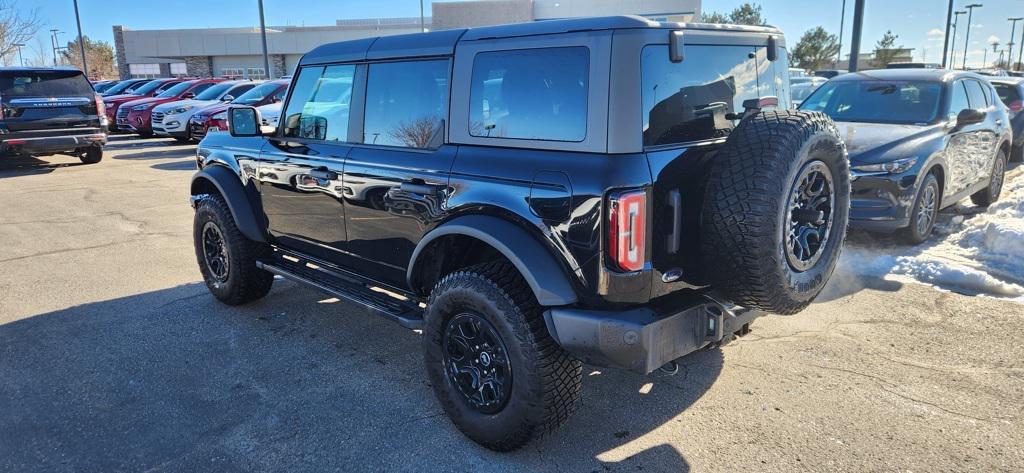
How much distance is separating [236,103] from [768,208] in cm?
1471

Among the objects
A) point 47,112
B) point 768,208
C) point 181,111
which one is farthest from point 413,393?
point 181,111

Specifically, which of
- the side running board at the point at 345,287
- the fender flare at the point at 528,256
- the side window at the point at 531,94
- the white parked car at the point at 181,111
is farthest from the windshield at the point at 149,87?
the fender flare at the point at 528,256

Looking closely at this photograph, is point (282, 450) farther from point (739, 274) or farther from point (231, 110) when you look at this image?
point (231, 110)

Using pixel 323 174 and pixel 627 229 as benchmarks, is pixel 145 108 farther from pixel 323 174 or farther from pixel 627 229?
pixel 627 229

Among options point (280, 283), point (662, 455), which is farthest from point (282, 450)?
point (280, 283)

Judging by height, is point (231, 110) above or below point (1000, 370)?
above

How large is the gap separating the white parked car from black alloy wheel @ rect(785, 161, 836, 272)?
55.6 ft

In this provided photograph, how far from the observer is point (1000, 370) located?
3.94 metres

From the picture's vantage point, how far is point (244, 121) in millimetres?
4867

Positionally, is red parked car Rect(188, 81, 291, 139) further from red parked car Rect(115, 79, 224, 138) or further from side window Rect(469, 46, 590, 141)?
side window Rect(469, 46, 590, 141)

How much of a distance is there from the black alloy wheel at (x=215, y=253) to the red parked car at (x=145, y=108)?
16.0 meters

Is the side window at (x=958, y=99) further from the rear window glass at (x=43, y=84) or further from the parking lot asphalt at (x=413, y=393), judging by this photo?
the rear window glass at (x=43, y=84)

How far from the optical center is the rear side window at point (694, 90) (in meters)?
2.88

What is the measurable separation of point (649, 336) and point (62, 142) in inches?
539
